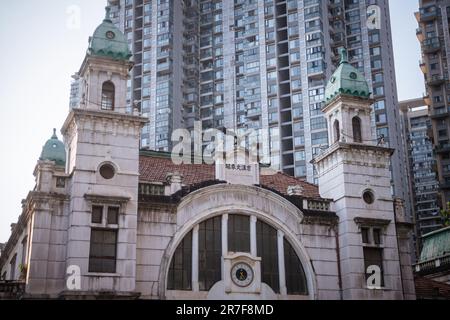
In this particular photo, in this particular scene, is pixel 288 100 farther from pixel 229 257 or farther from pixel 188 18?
pixel 229 257

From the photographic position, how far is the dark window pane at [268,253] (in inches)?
1517

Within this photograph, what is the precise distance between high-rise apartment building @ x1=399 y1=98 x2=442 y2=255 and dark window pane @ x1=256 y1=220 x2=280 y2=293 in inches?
2626

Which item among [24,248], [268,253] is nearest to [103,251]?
[24,248]

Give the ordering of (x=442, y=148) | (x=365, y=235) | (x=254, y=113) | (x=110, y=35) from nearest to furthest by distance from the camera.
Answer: (x=110, y=35) → (x=365, y=235) → (x=254, y=113) → (x=442, y=148)

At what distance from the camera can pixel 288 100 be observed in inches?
3725

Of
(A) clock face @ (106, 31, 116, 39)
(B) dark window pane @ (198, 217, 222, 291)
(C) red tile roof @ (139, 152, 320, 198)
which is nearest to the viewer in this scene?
(B) dark window pane @ (198, 217, 222, 291)

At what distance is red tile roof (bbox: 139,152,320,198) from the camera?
41856 mm

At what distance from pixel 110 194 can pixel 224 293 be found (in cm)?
833

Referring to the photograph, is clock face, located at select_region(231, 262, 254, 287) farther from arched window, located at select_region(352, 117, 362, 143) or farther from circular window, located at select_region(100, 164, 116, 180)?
arched window, located at select_region(352, 117, 362, 143)

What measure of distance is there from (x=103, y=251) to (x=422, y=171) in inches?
3717

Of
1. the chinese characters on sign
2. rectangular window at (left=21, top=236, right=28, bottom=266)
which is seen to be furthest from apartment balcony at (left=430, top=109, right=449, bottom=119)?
rectangular window at (left=21, top=236, right=28, bottom=266)

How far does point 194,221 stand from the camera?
37.7 m

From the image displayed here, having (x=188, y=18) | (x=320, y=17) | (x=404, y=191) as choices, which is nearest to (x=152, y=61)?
(x=188, y=18)

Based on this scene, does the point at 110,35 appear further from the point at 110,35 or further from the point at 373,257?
the point at 373,257
